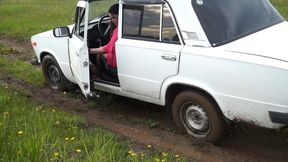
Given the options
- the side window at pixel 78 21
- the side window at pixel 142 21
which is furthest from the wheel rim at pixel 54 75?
the side window at pixel 142 21

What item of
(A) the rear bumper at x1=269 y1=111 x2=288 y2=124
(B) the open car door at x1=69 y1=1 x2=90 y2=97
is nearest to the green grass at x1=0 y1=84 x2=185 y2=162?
(B) the open car door at x1=69 y1=1 x2=90 y2=97

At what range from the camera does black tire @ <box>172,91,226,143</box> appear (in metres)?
5.50

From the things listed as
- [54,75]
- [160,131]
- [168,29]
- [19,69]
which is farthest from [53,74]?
[168,29]

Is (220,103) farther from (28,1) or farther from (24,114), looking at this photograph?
(28,1)

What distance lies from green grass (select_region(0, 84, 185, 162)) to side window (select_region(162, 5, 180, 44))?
1.35 meters

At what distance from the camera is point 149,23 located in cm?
601

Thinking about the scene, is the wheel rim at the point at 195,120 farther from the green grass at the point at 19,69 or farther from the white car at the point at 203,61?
the green grass at the point at 19,69

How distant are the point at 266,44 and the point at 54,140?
2.60 m

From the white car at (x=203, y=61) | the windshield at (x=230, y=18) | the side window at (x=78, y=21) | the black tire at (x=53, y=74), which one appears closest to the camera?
the white car at (x=203, y=61)

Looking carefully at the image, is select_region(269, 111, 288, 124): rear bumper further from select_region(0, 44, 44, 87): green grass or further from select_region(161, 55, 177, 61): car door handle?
select_region(0, 44, 44, 87): green grass

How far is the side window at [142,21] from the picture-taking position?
5.91 meters

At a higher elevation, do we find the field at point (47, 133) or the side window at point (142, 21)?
the side window at point (142, 21)

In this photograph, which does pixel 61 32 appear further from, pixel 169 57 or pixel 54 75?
pixel 169 57

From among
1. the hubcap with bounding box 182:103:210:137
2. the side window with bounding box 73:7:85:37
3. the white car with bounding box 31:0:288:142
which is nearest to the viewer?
the white car with bounding box 31:0:288:142
